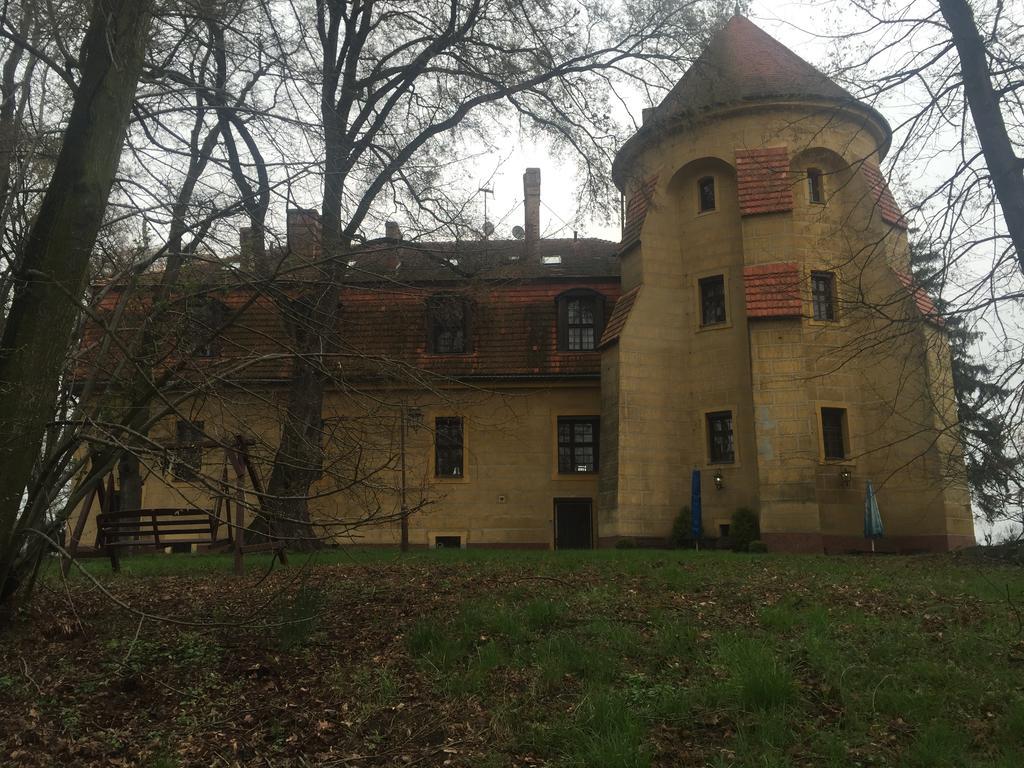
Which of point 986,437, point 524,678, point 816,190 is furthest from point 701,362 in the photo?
point 524,678

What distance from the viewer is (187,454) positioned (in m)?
6.90

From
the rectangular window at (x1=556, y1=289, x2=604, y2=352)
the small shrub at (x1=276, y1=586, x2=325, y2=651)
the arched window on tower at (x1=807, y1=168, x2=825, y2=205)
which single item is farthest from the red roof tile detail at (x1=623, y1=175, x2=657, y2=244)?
the small shrub at (x1=276, y1=586, x2=325, y2=651)

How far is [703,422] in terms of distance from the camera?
66.7ft

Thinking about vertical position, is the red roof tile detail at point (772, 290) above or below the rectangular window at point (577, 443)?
above

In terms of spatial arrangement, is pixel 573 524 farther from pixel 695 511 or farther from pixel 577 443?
pixel 695 511

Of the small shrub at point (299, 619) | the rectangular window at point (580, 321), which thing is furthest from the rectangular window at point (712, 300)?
the small shrub at point (299, 619)

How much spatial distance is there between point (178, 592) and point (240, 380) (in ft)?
10.2

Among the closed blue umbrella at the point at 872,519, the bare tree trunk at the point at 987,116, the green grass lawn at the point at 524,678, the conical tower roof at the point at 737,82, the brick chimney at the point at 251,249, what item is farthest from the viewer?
the closed blue umbrella at the point at 872,519

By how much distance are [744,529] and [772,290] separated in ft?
17.4

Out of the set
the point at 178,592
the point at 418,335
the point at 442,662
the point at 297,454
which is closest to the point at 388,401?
the point at 297,454

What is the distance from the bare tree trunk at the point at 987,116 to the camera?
289 inches

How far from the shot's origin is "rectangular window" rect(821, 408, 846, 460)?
19.4 meters

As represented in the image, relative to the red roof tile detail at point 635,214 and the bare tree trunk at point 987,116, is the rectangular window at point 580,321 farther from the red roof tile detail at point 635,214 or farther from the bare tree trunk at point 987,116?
the bare tree trunk at point 987,116

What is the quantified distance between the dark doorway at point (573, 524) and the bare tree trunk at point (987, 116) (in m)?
16.4
